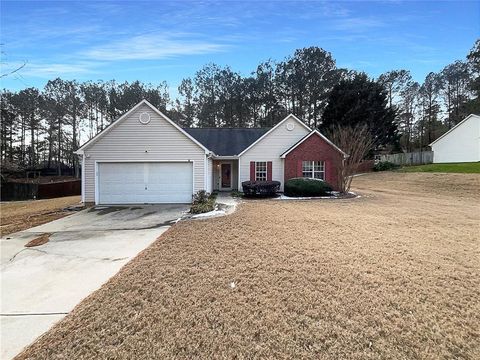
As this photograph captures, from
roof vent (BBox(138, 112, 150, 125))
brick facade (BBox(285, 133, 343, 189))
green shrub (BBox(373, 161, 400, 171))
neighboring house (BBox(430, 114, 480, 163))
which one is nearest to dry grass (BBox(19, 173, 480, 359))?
roof vent (BBox(138, 112, 150, 125))

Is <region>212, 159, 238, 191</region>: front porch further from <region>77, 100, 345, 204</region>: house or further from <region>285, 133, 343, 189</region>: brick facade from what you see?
<region>77, 100, 345, 204</region>: house

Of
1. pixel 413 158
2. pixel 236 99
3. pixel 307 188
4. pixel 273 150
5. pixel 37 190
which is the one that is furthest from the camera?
pixel 236 99

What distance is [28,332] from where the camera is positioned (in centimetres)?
362

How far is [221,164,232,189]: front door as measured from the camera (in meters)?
22.0

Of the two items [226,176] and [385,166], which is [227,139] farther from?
[385,166]

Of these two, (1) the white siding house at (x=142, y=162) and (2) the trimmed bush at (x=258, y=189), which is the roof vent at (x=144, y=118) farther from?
(2) the trimmed bush at (x=258, y=189)

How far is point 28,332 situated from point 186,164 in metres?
12.2

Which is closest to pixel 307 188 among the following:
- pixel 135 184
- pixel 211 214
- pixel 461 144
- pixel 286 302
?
pixel 211 214

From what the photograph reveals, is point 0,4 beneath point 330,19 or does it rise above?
beneath

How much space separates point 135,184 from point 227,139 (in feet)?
30.0

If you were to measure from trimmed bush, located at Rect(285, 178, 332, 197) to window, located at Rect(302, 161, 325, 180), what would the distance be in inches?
70.1

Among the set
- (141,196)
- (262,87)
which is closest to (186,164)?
(141,196)

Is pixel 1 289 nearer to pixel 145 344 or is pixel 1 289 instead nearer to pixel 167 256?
pixel 167 256

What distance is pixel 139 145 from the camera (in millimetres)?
15172
